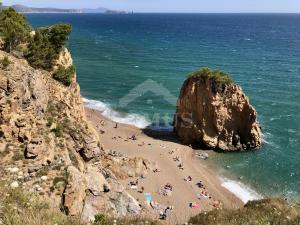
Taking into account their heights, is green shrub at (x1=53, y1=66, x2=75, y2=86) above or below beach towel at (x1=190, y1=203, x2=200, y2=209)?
above

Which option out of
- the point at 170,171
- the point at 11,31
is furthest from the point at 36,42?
the point at 170,171

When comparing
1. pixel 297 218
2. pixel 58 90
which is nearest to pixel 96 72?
pixel 58 90

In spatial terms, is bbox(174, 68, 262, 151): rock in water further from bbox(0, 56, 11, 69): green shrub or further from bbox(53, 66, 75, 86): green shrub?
bbox(0, 56, 11, 69): green shrub

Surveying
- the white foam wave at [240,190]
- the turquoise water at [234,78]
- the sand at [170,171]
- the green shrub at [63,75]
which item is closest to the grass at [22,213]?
the sand at [170,171]

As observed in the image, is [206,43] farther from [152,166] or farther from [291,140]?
[152,166]

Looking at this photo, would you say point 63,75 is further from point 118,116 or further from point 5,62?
point 118,116

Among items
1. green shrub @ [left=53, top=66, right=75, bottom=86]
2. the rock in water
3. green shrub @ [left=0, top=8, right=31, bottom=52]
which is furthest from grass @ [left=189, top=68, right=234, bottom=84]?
green shrub @ [left=0, top=8, right=31, bottom=52]
